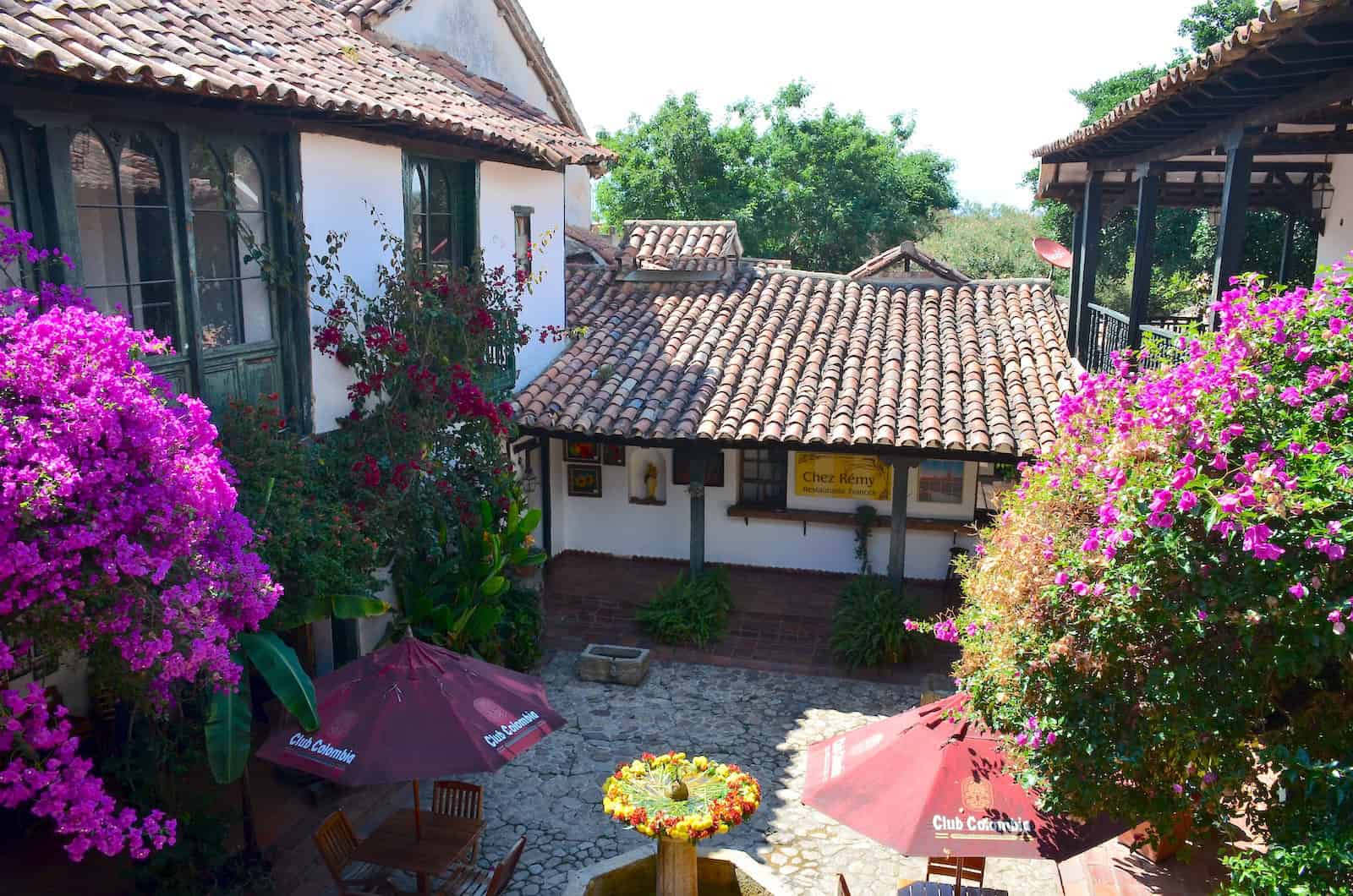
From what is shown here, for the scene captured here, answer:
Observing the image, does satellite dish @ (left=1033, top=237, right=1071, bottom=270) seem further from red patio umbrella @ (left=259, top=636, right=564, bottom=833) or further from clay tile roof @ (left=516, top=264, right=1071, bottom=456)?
red patio umbrella @ (left=259, top=636, right=564, bottom=833)

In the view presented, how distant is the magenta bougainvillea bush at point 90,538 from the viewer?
3.95 meters

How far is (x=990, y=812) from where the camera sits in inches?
212

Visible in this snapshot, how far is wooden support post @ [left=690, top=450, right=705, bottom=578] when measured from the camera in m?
12.4

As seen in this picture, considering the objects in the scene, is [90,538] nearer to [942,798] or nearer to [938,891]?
[942,798]

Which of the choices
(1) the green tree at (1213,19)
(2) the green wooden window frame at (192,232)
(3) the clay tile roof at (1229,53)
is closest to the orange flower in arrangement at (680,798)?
(2) the green wooden window frame at (192,232)

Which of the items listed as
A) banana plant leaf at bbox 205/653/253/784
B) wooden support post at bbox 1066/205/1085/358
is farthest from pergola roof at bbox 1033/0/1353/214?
banana plant leaf at bbox 205/653/253/784

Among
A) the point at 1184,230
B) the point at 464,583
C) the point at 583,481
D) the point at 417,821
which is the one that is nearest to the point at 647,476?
the point at 583,481

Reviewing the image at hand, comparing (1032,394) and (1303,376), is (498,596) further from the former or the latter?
(1303,376)

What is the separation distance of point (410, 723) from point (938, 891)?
143 inches

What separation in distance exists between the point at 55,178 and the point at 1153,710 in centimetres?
690

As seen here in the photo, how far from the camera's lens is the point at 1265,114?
7074 millimetres

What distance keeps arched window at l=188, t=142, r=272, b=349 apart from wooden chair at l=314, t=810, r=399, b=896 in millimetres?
3682

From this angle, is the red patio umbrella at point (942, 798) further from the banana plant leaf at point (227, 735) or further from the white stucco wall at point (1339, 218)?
the white stucco wall at point (1339, 218)

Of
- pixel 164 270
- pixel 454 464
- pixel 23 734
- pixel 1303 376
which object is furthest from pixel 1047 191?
pixel 23 734
